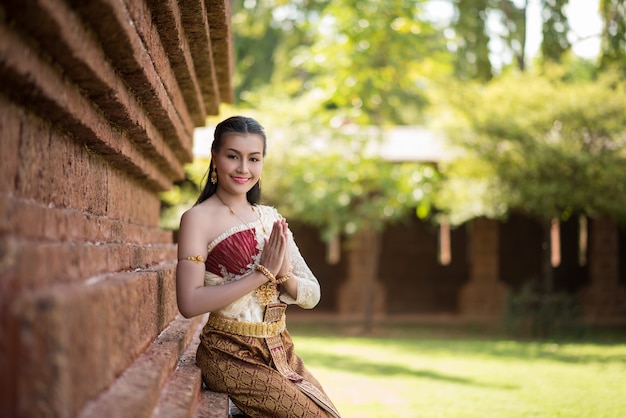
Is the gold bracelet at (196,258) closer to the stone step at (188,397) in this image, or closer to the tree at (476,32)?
the stone step at (188,397)

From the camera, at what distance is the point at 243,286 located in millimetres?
2402

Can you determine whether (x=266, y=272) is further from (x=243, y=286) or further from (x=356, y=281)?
(x=356, y=281)

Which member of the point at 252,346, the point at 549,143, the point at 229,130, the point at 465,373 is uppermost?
the point at 549,143

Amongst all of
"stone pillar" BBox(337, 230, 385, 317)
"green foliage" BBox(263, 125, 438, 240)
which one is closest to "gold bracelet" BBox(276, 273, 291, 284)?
"green foliage" BBox(263, 125, 438, 240)

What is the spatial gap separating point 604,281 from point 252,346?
1431cm

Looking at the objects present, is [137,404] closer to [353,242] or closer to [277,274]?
[277,274]

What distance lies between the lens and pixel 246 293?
243 centimetres

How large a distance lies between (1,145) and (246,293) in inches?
47.0

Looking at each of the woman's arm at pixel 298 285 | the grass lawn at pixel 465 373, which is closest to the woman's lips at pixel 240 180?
the woman's arm at pixel 298 285

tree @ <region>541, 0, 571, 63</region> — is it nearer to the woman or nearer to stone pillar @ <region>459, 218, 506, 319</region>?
stone pillar @ <region>459, 218, 506, 319</region>

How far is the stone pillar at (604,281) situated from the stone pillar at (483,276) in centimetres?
177

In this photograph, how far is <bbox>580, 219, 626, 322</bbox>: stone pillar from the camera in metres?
15.5

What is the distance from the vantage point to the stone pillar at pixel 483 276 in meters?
15.4

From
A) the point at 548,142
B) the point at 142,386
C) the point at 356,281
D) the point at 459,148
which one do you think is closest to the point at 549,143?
the point at 548,142
